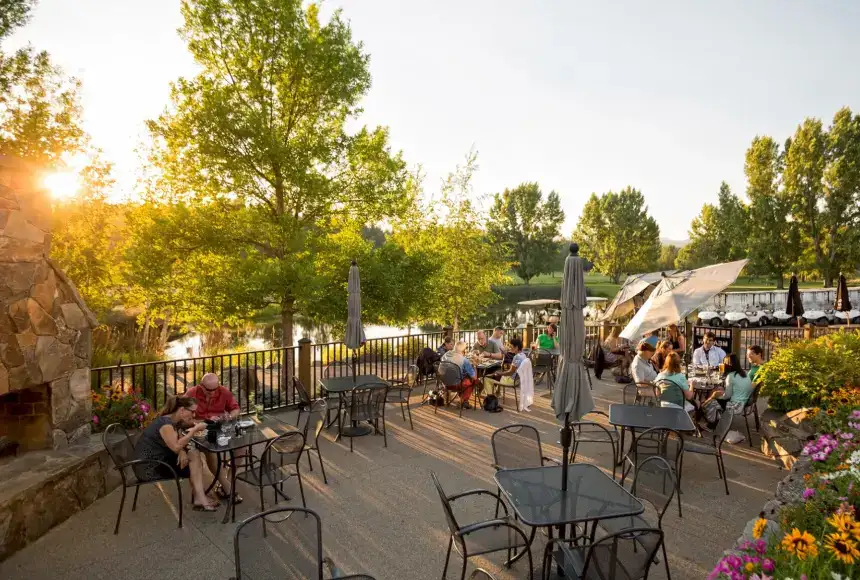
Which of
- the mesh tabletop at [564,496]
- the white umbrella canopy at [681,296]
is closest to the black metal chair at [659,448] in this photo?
the mesh tabletop at [564,496]

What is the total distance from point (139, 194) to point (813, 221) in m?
49.7

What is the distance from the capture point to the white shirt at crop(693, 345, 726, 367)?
32.0 feet

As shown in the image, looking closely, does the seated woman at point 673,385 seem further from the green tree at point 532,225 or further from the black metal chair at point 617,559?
the green tree at point 532,225

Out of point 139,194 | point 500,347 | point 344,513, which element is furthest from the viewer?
point 139,194

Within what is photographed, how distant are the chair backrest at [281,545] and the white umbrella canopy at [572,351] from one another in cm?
251

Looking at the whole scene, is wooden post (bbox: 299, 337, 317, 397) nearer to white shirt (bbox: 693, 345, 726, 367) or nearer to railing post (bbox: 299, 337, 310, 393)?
railing post (bbox: 299, 337, 310, 393)

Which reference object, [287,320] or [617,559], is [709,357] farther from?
[287,320]

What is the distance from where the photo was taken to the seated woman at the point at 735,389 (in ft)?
24.0

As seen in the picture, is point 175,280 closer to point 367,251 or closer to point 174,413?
point 367,251

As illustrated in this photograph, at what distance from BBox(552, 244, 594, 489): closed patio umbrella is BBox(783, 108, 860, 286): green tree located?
45.7 meters

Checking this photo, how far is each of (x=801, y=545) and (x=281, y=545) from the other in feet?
10.8

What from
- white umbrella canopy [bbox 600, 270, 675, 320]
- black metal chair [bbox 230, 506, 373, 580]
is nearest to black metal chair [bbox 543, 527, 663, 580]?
black metal chair [bbox 230, 506, 373, 580]

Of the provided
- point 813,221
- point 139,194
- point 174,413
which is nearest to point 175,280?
point 139,194

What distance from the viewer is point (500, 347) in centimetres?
1195
